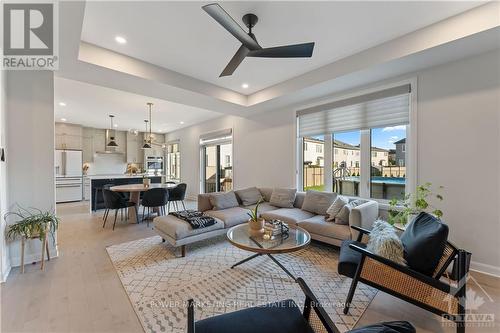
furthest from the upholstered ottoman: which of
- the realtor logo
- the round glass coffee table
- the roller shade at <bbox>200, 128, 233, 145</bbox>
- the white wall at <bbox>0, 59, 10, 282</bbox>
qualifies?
the roller shade at <bbox>200, 128, 233, 145</bbox>

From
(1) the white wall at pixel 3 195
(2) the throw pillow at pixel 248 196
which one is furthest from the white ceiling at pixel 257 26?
(2) the throw pillow at pixel 248 196

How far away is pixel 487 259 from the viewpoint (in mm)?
2584

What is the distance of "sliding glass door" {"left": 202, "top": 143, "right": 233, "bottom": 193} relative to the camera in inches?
273

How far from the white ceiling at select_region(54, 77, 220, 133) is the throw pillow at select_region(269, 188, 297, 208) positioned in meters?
3.36

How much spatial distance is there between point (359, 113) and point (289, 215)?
2149 millimetres

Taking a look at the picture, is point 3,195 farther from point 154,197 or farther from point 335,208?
point 335,208

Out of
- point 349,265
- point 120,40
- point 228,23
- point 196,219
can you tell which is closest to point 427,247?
point 349,265

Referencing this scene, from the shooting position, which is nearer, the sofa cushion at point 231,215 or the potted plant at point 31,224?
the potted plant at point 31,224

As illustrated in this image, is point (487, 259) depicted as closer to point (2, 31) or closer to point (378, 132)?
point (378, 132)

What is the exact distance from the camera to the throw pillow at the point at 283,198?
4.26 m

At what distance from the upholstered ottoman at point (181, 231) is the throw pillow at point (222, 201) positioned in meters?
0.66

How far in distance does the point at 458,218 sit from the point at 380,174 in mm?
1120

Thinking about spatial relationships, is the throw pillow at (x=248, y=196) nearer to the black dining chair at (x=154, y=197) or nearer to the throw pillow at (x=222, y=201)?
the throw pillow at (x=222, y=201)

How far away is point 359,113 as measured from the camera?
374 centimetres
